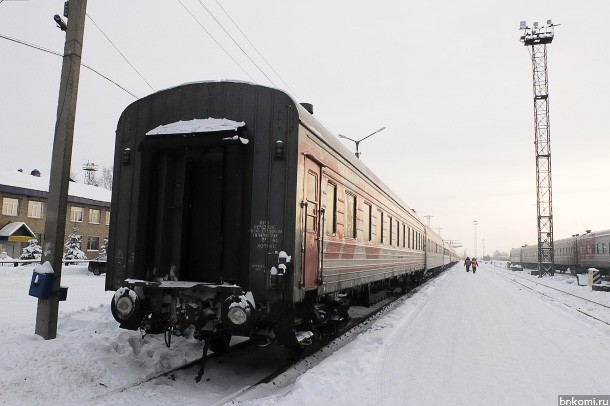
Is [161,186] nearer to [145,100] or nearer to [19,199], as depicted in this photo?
[145,100]

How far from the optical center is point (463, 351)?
279 inches

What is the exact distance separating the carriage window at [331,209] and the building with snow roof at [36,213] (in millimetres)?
28488

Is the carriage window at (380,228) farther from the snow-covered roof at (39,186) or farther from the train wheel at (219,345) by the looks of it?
the snow-covered roof at (39,186)

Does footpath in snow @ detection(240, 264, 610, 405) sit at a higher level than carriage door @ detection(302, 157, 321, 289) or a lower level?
lower

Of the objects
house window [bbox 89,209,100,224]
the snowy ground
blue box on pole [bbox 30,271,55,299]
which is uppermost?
house window [bbox 89,209,100,224]

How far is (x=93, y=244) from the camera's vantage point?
41219 mm

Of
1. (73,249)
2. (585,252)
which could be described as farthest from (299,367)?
(585,252)

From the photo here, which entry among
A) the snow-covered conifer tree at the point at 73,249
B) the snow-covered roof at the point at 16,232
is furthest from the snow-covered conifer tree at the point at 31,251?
the snow-covered conifer tree at the point at 73,249

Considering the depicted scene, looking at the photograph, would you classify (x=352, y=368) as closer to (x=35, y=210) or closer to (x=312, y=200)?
(x=312, y=200)

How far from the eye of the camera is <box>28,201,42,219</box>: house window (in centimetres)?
3616

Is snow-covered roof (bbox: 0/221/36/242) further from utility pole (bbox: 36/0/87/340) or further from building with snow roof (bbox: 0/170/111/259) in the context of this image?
utility pole (bbox: 36/0/87/340)

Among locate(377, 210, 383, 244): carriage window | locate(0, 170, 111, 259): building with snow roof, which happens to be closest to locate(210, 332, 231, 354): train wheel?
locate(377, 210, 383, 244): carriage window

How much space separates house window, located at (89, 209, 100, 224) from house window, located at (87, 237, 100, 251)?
1549 millimetres

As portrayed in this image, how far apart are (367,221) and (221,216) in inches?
179
